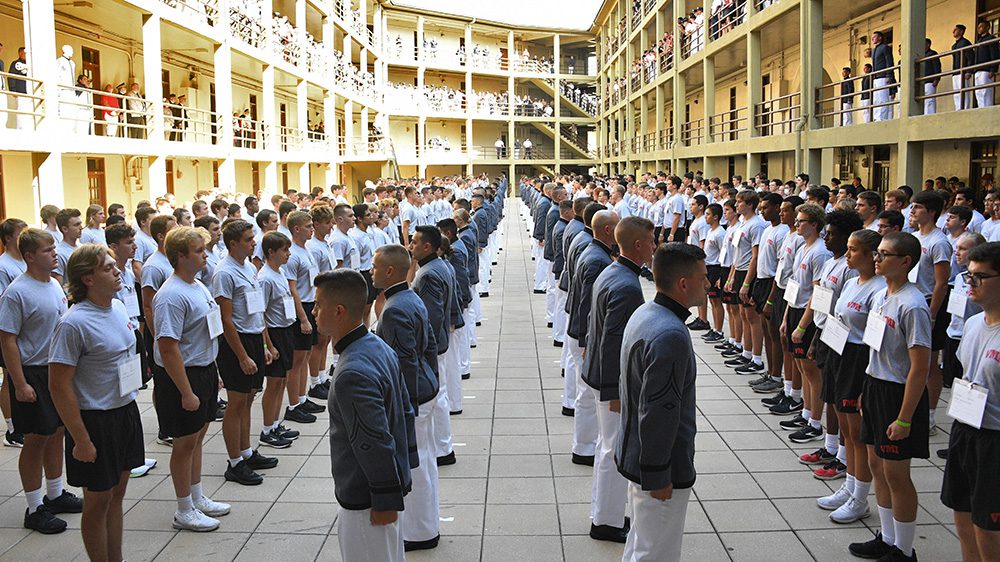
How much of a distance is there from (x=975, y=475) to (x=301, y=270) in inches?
253

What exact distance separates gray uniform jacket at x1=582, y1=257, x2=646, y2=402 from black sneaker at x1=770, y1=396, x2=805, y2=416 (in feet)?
11.8

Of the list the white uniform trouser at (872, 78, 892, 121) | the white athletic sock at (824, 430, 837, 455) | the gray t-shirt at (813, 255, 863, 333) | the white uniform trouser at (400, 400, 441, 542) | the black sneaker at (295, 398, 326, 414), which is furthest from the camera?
the white uniform trouser at (872, 78, 892, 121)

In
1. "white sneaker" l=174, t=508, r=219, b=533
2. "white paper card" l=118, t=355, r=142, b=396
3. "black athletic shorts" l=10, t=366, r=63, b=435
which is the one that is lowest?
"white sneaker" l=174, t=508, r=219, b=533

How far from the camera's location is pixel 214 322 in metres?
5.80

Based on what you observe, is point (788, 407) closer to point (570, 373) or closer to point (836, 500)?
point (570, 373)

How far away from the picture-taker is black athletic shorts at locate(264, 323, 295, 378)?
23.9 feet

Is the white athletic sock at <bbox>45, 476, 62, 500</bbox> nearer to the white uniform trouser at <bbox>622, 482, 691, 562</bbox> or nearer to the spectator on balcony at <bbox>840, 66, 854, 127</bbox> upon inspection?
the white uniform trouser at <bbox>622, 482, 691, 562</bbox>

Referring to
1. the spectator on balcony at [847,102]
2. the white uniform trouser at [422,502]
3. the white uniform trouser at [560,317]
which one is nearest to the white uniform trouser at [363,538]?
the white uniform trouser at [422,502]

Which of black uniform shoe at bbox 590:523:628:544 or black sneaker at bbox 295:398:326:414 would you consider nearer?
black uniform shoe at bbox 590:523:628:544

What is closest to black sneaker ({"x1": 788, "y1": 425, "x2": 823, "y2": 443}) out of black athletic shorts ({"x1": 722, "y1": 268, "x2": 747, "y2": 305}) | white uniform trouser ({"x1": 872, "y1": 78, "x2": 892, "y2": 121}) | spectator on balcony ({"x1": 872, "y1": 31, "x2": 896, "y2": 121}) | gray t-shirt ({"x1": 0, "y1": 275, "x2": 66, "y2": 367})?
black athletic shorts ({"x1": 722, "y1": 268, "x2": 747, "y2": 305})

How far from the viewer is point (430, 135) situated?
55719mm

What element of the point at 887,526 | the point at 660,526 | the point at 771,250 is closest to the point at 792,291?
the point at 771,250

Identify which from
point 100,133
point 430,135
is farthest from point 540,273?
point 430,135

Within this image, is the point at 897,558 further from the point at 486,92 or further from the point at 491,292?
the point at 486,92
